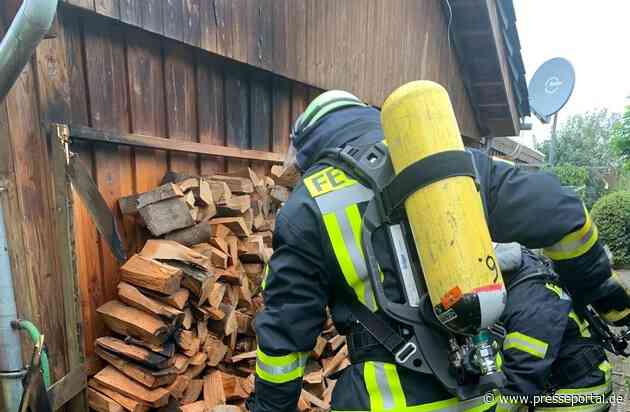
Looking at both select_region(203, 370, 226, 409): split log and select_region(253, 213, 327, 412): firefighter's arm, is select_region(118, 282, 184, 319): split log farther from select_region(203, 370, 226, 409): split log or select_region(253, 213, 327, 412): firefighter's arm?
select_region(253, 213, 327, 412): firefighter's arm

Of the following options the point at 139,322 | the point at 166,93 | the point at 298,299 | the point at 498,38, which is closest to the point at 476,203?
the point at 298,299

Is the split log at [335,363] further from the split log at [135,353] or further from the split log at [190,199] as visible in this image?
the split log at [190,199]

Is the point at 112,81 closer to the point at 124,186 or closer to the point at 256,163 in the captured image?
the point at 124,186

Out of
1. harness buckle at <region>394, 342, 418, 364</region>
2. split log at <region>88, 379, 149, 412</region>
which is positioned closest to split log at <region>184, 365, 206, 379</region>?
split log at <region>88, 379, 149, 412</region>

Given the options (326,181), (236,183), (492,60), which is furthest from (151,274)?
(492,60)

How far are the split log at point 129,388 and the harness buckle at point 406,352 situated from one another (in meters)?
1.45

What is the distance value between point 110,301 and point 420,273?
5.83 feet

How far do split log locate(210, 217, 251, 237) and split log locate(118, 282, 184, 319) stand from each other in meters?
0.72

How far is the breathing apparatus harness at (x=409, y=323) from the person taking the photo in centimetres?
116

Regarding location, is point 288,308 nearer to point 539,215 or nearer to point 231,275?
point 539,215

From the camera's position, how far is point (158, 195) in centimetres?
238

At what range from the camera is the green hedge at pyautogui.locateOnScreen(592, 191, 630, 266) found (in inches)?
336

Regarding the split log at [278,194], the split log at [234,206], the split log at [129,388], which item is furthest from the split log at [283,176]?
the split log at [129,388]

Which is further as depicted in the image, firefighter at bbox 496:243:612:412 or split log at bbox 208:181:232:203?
split log at bbox 208:181:232:203
